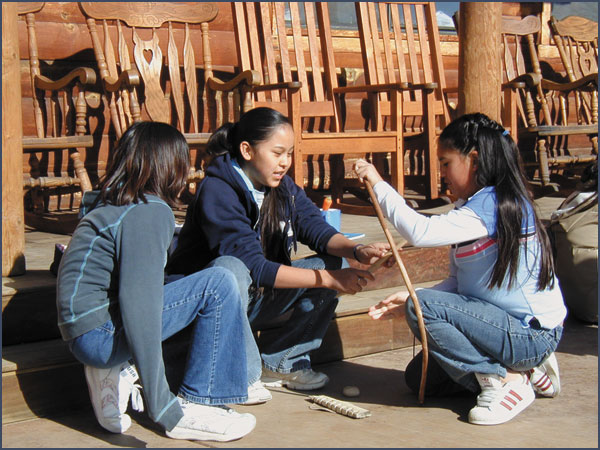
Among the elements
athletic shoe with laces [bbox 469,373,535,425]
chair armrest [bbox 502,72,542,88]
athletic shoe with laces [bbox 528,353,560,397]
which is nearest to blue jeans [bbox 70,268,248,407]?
athletic shoe with laces [bbox 469,373,535,425]

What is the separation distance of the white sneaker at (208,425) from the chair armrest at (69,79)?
2395 millimetres

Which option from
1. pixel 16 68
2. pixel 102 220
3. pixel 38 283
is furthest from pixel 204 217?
pixel 16 68

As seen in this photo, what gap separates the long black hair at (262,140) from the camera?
270 cm

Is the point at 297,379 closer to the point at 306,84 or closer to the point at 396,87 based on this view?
the point at 396,87

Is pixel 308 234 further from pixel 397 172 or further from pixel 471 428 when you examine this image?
pixel 397 172

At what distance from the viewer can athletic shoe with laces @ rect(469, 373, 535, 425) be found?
242cm

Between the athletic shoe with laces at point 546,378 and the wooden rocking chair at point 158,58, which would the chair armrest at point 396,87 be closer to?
the wooden rocking chair at point 158,58

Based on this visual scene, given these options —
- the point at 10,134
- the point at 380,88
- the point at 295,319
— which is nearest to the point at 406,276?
the point at 295,319

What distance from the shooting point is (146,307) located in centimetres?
213

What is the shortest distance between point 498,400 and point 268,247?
36.1 inches

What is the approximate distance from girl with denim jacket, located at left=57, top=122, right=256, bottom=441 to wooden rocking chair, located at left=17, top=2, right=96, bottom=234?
1814mm

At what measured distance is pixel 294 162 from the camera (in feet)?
15.0

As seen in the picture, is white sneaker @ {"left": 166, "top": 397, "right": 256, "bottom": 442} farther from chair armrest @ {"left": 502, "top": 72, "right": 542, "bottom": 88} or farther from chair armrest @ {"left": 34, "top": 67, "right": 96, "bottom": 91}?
chair armrest @ {"left": 502, "top": 72, "right": 542, "bottom": 88}

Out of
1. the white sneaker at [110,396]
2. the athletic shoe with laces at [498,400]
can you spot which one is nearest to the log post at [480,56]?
the athletic shoe with laces at [498,400]
